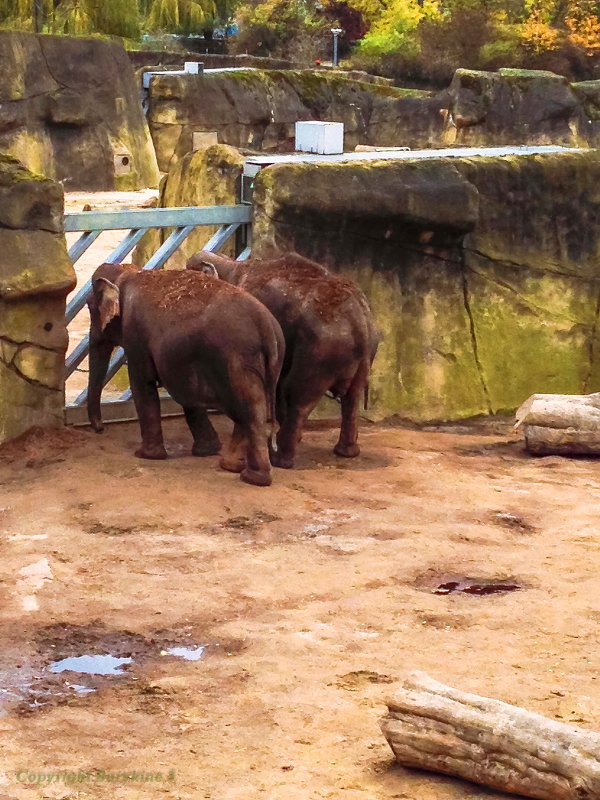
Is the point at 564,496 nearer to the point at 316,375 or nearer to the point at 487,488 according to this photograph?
the point at 487,488

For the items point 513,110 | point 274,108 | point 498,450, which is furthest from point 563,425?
point 274,108

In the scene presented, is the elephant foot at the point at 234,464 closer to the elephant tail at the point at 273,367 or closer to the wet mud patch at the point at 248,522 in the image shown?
the elephant tail at the point at 273,367

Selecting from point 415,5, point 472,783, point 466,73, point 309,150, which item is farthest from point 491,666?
point 415,5

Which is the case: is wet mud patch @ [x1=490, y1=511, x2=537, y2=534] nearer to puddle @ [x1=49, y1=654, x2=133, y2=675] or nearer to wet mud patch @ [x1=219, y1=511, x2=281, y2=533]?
wet mud patch @ [x1=219, y1=511, x2=281, y2=533]

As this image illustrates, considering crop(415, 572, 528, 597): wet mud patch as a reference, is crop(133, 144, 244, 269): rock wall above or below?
above

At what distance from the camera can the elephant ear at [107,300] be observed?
744 cm

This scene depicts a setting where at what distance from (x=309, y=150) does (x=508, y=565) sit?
14.2 feet

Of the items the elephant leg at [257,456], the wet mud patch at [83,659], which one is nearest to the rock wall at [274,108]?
the elephant leg at [257,456]

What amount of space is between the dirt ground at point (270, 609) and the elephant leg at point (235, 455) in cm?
11

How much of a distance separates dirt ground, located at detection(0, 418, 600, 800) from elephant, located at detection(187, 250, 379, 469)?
0.36m

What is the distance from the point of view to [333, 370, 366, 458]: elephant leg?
748 centimetres

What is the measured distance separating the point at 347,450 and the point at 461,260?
1.99 meters

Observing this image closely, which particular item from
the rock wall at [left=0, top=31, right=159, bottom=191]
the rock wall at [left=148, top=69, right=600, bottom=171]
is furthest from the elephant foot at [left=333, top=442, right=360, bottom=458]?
the rock wall at [left=148, top=69, right=600, bottom=171]

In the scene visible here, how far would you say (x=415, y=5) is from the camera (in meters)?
40.8
